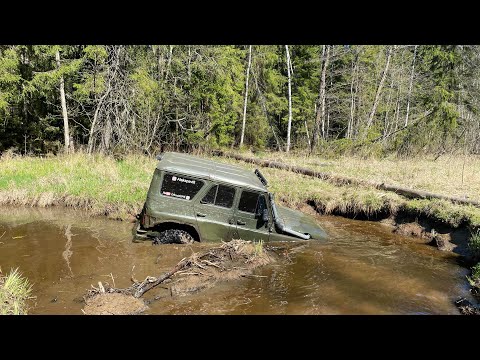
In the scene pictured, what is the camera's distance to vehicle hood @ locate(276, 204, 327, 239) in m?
9.08

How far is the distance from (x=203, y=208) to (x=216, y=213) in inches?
11.8

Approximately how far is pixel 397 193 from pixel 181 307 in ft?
29.9

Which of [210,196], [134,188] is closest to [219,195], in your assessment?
[210,196]

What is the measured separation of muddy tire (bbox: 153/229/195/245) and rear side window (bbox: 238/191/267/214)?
1322 millimetres

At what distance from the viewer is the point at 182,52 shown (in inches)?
886

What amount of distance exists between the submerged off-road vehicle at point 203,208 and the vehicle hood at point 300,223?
0.56 m

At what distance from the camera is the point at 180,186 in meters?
8.04

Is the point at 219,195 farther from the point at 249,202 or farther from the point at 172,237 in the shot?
the point at 172,237

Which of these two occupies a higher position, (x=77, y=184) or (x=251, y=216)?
(x=251, y=216)

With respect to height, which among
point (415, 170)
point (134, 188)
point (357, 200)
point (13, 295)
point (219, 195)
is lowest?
point (13, 295)

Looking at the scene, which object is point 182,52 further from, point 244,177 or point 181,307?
point 181,307

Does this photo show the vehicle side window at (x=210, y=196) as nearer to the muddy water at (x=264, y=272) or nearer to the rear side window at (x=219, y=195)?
the rear side window at (x=219, y=195)

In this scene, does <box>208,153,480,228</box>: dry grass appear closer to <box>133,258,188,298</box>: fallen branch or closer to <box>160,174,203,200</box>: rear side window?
<box>160,174,203,200</box>: rear side window
